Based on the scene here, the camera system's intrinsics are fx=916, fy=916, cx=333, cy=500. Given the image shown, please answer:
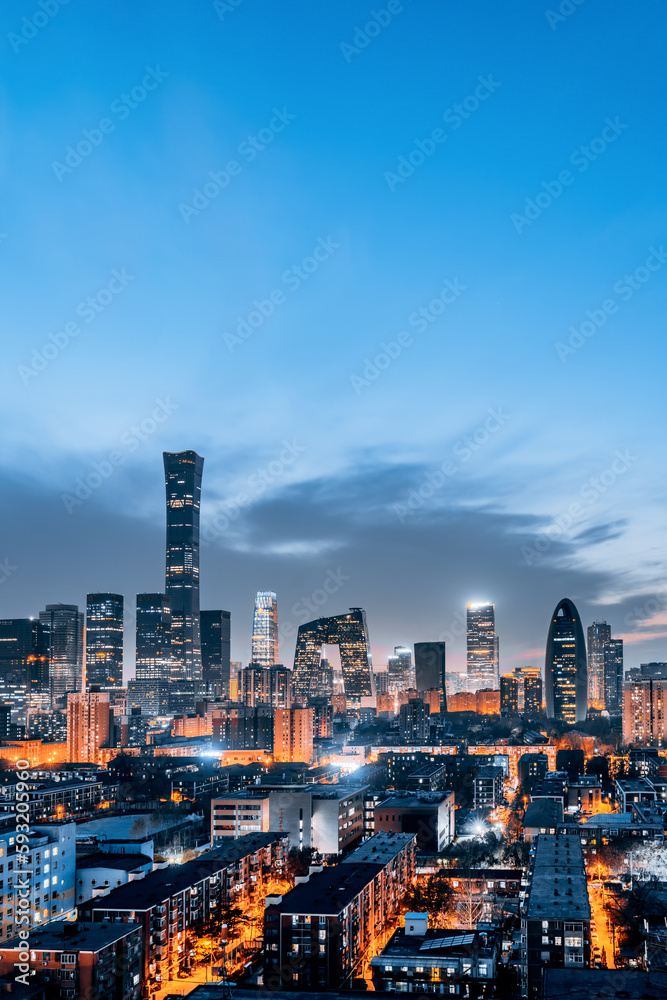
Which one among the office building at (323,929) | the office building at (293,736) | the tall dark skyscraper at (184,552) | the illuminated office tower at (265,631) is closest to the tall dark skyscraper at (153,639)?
the tall dark skyscraper at (184,552)

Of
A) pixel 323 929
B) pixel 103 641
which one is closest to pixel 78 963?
pixel 323 929

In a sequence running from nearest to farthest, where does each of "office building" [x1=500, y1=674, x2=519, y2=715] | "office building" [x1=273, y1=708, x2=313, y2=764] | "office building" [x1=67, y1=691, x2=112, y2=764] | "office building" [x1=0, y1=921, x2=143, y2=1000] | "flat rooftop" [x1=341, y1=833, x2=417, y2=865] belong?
"office building" [x1=0, y1=921, x2=143, y2=1000] < "flat rooftop" [x1=341, y1=833, x2=417, y2=865] < "office building" [x1=273, y1=708, x2=313, y2=764] < "office building" [x1=67, y1=691, x2=112, y2=764] < "office building" [x1=500, y1=674, x2=519, y2=715]

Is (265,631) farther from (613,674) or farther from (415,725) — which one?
(415,725)

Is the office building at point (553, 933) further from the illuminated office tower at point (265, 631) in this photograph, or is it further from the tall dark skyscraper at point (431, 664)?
the illuminated office tower at point (265, 631)

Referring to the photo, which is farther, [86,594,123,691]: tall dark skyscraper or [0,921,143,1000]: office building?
[86,594,123,691]: tall dark skyscraper

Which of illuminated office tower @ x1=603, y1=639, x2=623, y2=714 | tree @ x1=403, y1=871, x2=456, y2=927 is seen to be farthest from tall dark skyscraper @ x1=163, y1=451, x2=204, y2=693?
tree @ x1=403, y1=871, x2=456, y2=927

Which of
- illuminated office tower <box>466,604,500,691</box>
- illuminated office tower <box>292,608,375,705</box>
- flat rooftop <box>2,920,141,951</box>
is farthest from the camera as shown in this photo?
illuminated office tower <box>466,604,500,691</box>

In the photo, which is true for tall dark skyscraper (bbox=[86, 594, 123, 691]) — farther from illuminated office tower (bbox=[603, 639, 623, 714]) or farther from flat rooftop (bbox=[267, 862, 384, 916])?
flat rooftop (bbox=[267, 862, 384, 916])
